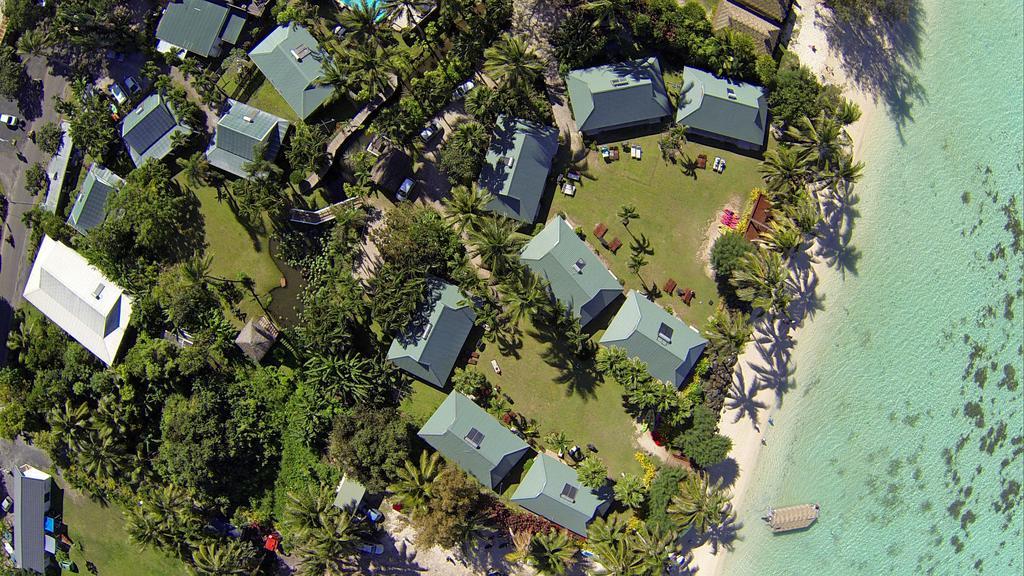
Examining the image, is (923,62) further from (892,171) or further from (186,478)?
(186,478)

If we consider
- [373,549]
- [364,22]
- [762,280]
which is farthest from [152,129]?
[762,280]

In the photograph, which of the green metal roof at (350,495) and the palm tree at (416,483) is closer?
the palm tree at (416,483)

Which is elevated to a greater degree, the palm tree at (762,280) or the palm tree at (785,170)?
the palm tree at (785,170)

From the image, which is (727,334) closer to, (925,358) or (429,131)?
(925,358)

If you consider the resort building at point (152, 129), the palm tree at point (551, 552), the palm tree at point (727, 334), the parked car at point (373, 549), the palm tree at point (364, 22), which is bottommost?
the parked car at point (373, 549)

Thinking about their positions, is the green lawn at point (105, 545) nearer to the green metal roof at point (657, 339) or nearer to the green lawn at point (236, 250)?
the green lawn at point (236, 250)

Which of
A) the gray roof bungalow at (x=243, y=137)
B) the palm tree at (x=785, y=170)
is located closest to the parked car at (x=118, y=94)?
the gray roof bungalow at (x=243, y=137)

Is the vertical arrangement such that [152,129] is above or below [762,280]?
below
